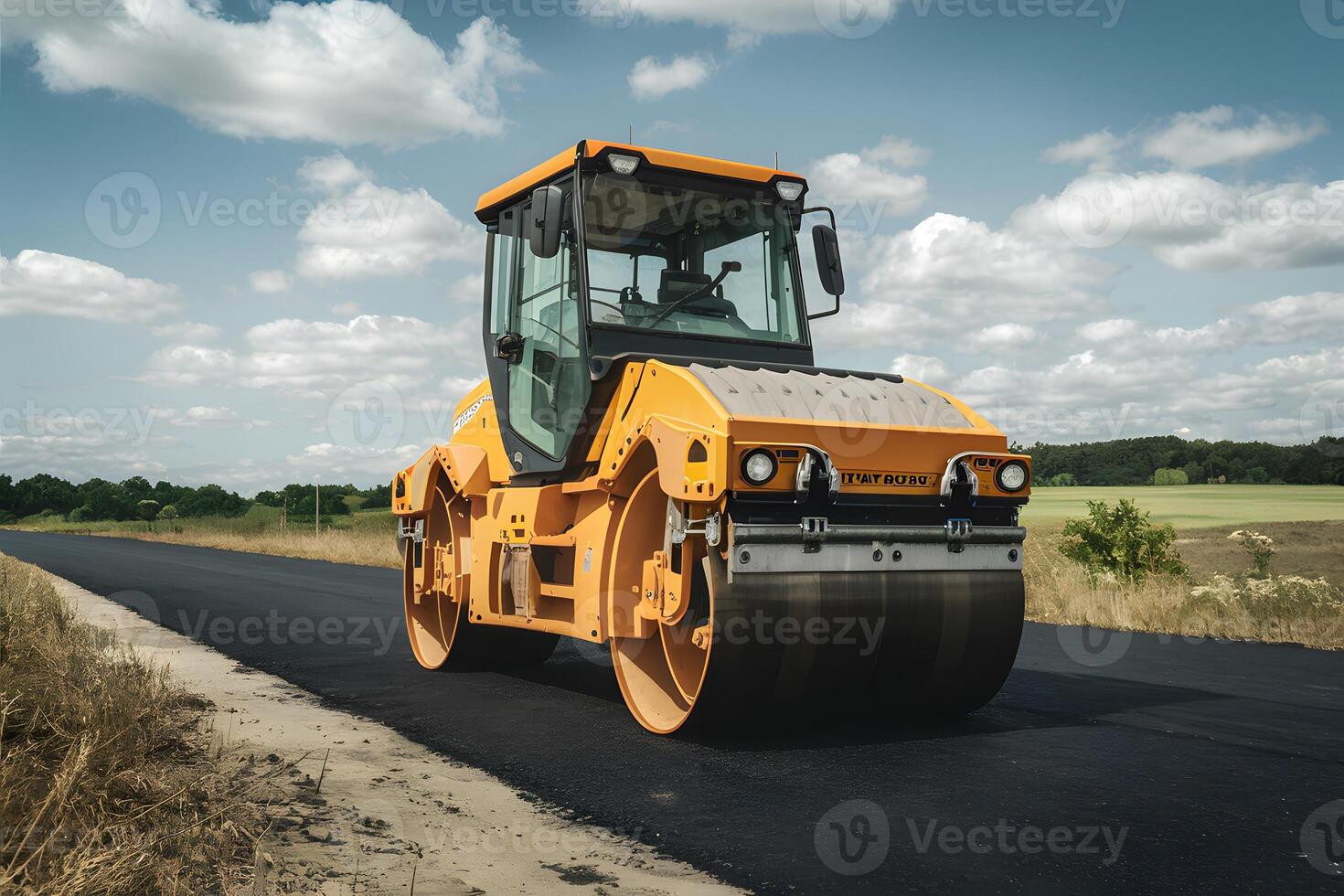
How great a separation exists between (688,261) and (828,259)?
945 mm

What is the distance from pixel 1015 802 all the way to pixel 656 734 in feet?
6.96

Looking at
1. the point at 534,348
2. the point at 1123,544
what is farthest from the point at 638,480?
the point at 1123,544

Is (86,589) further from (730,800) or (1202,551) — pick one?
(1202,551)

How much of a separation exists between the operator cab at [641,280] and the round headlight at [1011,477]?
1.33m

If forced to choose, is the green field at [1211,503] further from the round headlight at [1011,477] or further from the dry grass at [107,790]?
the dry grass at [107,790]

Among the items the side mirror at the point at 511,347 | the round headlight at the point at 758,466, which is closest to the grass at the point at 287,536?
the side mirror at the point at 511,347

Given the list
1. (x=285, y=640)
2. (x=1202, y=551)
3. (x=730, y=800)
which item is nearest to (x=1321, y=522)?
(x=1202, y=551)

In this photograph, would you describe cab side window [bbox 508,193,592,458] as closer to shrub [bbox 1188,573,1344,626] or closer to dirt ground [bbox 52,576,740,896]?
dirt ground [bbox 52,576,740,896]

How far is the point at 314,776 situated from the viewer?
5.33 m

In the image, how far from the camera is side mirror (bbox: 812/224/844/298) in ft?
25.5

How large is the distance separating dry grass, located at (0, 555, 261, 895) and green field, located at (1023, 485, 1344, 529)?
2833 cm

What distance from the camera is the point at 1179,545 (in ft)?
89.9

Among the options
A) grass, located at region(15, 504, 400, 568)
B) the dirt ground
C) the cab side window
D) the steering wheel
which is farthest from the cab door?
grass, located at region(15, 504, 400, 568)

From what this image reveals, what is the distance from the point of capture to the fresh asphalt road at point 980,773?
161 inches
